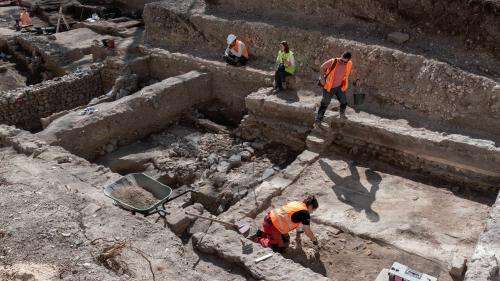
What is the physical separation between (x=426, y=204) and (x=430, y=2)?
4.04 metres

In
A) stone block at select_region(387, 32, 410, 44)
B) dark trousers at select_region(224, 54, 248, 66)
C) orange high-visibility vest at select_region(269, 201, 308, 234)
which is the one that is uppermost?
stone block at select_region(387, 32, 410, 44)

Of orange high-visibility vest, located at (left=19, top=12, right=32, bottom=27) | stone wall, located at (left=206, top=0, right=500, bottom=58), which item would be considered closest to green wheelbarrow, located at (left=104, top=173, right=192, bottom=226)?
stone wall, located at (left=206, top=0, right=500, bottom=58)

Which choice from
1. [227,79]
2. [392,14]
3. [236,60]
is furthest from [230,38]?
[392,14]

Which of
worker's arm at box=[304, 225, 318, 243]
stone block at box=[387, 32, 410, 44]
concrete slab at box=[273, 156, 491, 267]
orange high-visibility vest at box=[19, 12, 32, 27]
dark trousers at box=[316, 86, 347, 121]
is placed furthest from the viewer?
orange high-visibility vest at box=[19, 12, 32, 27]

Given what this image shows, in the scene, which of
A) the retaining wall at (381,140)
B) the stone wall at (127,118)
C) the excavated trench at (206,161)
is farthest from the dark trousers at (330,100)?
the stone wall at (127,118)

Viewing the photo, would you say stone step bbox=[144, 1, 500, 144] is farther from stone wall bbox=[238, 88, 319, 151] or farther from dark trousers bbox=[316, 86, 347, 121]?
stone wall bbox=[238, 88, 319, 151]

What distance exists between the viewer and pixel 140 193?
21.4ft

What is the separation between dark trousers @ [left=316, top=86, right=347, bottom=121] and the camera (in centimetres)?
805

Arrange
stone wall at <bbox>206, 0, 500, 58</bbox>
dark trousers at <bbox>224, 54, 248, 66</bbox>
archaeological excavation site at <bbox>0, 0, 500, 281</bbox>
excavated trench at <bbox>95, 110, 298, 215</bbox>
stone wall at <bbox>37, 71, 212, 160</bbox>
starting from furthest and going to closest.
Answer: dark trousers at <bbox>224, 54, 248, 66</bbox> < stone wall at <bbox>37, 71, 212, 160</bbox> < stone wall at <bbox>206, 0, 500, 58</bbox> < excavated trench at <bbox>95, 110, 298, 215</bbox> < archaeological excavation site at <bbox>0, 0, 500, 281</bbox>

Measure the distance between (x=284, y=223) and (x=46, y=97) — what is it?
6.79 metres

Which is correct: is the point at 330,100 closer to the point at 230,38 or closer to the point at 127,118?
the point at 230,38

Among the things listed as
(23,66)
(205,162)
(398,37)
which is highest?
(398,37)

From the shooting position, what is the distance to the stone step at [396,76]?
777 cm

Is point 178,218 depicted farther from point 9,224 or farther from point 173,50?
point 173,50
